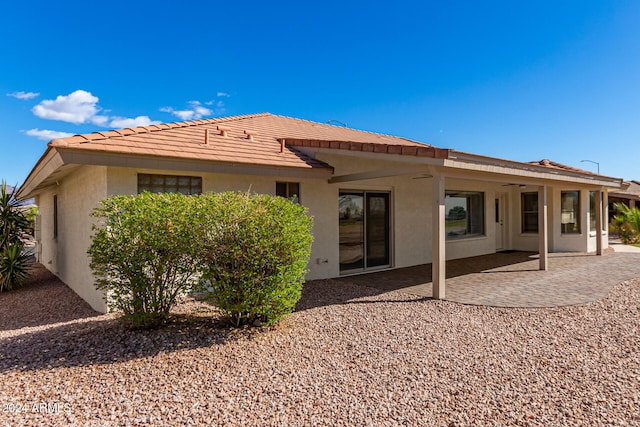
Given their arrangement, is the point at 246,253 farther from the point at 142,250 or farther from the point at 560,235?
the point at 560,235

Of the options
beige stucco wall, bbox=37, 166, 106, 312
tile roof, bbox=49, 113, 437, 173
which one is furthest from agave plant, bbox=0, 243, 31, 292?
tile roof, bbox=49, 113, 437, 173

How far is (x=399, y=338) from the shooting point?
212 inches

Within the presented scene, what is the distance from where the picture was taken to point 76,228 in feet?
29.2

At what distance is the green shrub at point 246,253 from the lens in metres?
5.18

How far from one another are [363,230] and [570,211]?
1109 centimetres

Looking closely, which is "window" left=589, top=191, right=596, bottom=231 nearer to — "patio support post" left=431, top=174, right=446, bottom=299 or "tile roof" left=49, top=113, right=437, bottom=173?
"tile roof" left=49, top=113, right=437, bottom=173

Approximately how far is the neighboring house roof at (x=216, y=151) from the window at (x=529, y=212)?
480 cm

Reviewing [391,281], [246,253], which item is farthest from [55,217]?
[391,281]

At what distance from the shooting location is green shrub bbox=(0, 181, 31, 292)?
10352 millimetres

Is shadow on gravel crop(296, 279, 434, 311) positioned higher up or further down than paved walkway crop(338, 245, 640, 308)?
further down

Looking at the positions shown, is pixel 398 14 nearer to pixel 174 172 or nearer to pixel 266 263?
pixel 174 172

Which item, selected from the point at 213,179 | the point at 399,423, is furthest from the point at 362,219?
the point at 399,423

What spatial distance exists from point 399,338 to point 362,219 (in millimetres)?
5745

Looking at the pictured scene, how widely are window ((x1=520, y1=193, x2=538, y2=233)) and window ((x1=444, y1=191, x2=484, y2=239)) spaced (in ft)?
9.47
